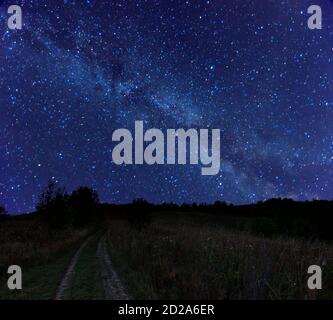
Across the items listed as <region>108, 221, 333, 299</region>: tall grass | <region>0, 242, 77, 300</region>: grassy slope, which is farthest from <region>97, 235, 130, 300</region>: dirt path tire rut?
<region>0, 242, 77, 300</region>: grassy slope

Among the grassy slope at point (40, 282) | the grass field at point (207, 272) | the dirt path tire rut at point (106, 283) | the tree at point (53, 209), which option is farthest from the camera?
the tree at point (53, 209)

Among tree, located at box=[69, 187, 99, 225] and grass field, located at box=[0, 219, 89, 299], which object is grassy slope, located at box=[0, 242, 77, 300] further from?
tree, located at box=[69, 187, 99, 225]

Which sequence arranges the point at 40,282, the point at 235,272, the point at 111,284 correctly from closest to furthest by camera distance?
1. the point at 235,272
2. the point at 111,284
3. the point at 40,282

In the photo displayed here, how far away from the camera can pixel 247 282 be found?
28.3 feet

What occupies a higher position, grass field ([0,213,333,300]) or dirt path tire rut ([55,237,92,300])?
grass field ([0,213,333,300])

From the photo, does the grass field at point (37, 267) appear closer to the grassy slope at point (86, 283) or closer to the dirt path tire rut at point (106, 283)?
the dirt path tire rut at point (106, 283)

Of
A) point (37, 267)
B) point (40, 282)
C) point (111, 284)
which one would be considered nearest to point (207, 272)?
point (111, 284)

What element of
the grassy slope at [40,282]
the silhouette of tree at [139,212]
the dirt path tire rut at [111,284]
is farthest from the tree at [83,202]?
the dirt path tire rut at [111,284]

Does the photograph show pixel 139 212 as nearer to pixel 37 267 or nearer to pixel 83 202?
pixel 37 267

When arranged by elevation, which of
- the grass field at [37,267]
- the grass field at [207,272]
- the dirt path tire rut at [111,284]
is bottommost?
the grass field at [37,267]

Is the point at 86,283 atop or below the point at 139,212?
below

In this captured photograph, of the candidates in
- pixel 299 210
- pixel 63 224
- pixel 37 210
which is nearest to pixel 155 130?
pixel 63 224

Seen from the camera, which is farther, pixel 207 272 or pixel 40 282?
pixel 40 282
